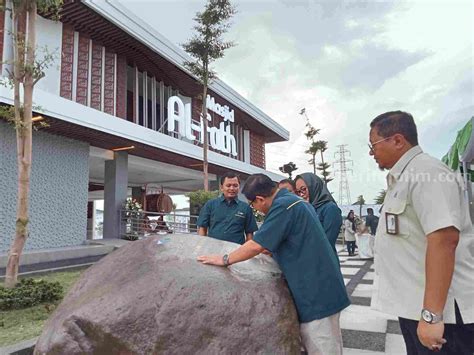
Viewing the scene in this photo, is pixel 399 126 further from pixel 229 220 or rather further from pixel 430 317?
pixel 229 220

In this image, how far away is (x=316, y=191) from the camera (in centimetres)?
348

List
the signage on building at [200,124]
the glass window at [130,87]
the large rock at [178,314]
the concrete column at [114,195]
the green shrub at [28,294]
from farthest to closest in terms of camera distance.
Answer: the signage on building at [200,124], the glass window at [130,87], the concrete column at [114,195], the green shrub at [28,294], the large rock at [178,314]

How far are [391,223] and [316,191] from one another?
2015 millimetres

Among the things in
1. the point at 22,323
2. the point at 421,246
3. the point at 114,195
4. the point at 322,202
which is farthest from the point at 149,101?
the point at 421,246

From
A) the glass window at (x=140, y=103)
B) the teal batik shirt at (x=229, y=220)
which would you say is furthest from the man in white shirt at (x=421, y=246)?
the glass window at (x=140, y=103)

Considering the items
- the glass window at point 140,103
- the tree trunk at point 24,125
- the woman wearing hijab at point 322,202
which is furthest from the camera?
the glass window at point 140,103

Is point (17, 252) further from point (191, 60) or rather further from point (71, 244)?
point (191, 60)

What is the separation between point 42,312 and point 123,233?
6741 millimetres

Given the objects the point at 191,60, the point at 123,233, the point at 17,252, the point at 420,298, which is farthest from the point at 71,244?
the point at 420,298

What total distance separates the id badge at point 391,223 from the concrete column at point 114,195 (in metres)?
9.75

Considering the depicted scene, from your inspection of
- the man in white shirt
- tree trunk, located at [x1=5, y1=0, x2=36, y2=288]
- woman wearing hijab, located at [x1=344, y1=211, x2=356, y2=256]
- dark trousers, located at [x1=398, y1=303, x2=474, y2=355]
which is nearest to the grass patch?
tree trunk, located at [x1=5, y1=0, x2=36, y2=288]

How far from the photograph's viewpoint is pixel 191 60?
1193 centimetres

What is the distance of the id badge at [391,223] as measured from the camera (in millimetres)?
1455

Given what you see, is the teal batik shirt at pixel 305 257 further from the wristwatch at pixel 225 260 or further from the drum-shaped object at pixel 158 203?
the drum-shaped object at pixel 158 203
